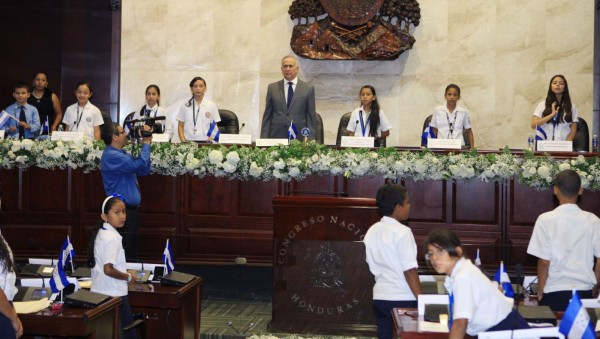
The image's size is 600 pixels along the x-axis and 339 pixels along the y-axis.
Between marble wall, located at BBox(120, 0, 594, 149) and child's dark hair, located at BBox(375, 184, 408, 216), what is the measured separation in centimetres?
744

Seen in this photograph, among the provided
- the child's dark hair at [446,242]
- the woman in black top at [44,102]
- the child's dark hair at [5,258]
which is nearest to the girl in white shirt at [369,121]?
the woman in black top at [44,102]

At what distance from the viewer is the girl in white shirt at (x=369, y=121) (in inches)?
400

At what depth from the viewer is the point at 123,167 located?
306 inches

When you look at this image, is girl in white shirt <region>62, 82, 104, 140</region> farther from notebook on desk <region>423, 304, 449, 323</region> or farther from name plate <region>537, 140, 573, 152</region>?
notebook on desk <region>423, 304, 449, 323</region>

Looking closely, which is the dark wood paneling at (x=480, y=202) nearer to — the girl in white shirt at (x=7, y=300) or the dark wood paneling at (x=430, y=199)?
the dark wood paneling at (x=430, y=199)

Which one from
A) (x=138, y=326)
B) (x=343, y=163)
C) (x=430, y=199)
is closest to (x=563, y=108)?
(x=430, y=199)

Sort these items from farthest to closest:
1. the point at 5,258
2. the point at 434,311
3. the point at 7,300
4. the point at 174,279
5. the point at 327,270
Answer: the point at 327,270 < the point at 174,279 < the point at 434,311 < the point at 5,258 < the point at 7,300

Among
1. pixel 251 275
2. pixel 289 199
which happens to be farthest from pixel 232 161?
pixel 251 275

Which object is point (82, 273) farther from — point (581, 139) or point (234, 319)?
point (581, 139)

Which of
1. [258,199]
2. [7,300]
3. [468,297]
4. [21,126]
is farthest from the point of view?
[21,126]

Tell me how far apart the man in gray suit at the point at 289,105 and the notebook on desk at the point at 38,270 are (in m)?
3.85

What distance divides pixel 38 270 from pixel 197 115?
4.67 metres

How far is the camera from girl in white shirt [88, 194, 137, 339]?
5.57 meters

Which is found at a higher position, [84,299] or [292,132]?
[292,132]
